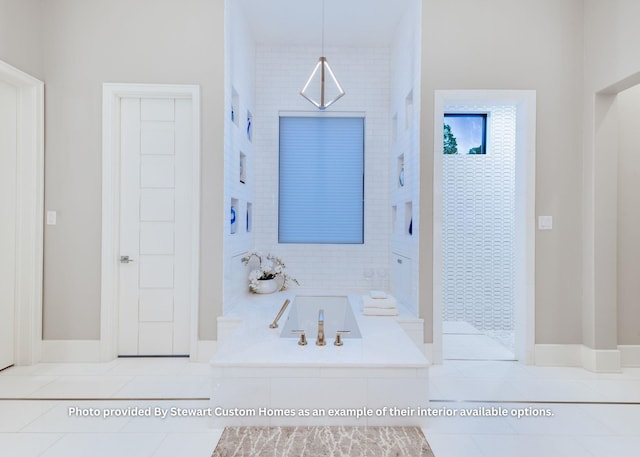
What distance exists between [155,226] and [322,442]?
2375 millimetres

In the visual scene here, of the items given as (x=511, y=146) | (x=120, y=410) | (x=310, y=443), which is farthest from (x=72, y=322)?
(x=511, y=146)

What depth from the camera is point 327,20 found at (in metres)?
4.16

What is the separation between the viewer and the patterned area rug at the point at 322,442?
2113 millimetres

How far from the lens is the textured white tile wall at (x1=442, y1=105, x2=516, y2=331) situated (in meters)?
5.18

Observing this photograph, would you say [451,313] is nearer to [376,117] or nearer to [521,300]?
[521,300]

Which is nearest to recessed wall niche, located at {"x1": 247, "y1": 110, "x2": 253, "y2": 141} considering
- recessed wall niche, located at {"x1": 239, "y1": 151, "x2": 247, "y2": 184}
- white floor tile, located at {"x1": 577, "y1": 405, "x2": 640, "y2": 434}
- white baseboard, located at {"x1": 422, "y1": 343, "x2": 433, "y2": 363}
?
recessed wall niche, located at {"x1": 239, "y1": 151, "x2": 247, "y2": 184}

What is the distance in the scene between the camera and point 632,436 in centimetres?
233

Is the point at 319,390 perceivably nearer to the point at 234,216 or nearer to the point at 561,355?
the point at 234,216

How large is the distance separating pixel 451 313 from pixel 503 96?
9.28ft

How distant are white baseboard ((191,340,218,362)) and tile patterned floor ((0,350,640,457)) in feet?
0.20

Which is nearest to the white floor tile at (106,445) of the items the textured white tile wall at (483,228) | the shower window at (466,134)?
the textured white tile wall at (483,228)

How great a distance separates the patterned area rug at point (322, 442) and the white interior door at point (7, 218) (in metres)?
2.27

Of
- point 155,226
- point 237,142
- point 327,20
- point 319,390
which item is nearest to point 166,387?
point 319,390

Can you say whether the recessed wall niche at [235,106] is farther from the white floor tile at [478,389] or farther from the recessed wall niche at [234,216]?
the white floor tile at [478,389]
